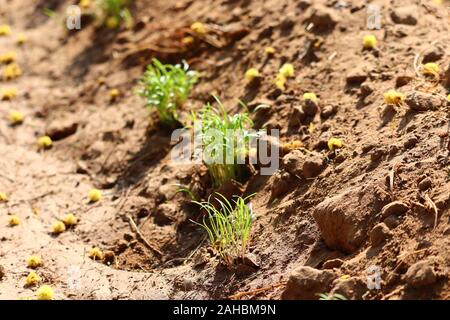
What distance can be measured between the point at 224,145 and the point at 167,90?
0.90 meters

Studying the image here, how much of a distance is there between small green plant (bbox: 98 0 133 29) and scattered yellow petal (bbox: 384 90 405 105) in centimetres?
287

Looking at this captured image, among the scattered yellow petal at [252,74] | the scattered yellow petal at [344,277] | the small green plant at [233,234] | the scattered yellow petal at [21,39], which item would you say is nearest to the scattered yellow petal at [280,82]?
the scattered yellow petal at [252,74]

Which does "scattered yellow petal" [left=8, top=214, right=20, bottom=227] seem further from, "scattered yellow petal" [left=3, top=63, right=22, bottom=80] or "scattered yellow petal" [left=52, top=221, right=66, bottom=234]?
"scattered yellow petal" [left=3, top=63, right=22, bottom=80]

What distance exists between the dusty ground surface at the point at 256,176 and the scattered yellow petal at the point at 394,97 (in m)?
0.04

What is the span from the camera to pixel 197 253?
13.1 ft

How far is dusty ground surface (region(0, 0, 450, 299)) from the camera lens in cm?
346

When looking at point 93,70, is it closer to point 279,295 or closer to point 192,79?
point 192,79

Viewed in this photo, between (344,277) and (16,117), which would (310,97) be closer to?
(344,277)

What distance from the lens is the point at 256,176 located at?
4.28 m

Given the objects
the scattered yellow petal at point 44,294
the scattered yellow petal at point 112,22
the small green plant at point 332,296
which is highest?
the scattered yellow petal at point 112,22

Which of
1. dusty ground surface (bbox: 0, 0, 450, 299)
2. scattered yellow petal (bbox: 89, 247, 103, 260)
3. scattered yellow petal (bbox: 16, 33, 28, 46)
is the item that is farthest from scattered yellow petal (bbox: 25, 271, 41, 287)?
scattered yellow petal (bbox: 16, 33, 28, 46)

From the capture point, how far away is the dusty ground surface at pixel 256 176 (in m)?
3.46

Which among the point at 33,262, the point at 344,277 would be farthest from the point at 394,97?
the point at 33,262

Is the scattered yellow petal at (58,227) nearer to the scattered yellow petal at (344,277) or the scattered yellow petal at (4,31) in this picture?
the scattered yellow petal at (344,277)
